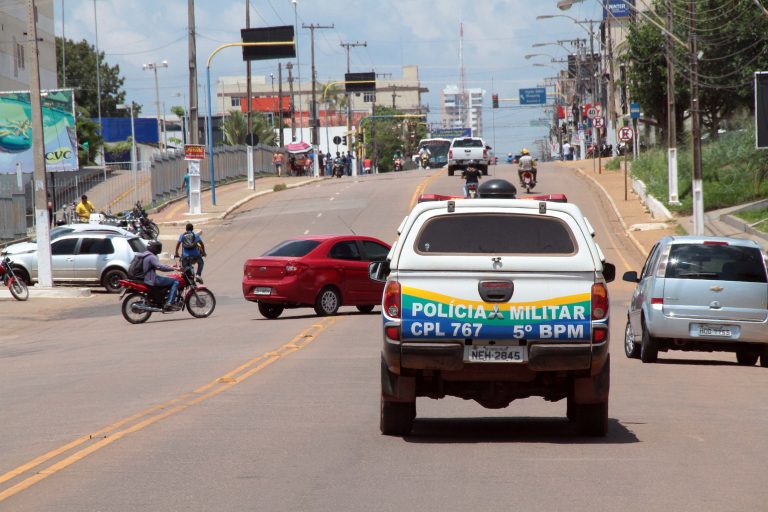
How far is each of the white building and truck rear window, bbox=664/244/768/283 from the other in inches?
2006

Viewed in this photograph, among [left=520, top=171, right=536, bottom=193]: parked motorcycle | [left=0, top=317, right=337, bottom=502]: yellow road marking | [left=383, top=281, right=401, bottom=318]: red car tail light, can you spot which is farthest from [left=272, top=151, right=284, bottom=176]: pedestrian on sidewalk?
[left=383, top=281, right=401, bottom=318]: red car tail light

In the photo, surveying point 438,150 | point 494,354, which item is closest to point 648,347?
point 494,354

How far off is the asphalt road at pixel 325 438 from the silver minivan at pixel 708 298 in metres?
0.43

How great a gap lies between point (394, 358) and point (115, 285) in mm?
26604

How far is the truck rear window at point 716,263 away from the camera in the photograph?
17719 millimetres

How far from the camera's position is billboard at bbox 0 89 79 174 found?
5569 centimetres

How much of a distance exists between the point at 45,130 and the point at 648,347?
42.5 metres

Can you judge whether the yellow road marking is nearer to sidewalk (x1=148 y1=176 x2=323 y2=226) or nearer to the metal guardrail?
sidewalk (x1=148 y1=176 x2=323 y2=226)

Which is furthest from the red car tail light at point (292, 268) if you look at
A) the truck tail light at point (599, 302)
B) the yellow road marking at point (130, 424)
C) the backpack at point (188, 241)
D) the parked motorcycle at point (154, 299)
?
the truck tail light at point (599, 302)

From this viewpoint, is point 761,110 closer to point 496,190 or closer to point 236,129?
point 496,190

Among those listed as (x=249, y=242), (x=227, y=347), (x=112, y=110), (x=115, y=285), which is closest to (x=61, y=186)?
(x=249, y=242)

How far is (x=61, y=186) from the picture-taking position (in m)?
63.2

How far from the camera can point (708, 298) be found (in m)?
17.7

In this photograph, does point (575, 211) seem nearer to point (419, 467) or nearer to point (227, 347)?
point (419, 467)
